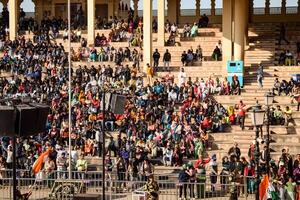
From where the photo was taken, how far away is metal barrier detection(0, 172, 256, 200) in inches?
967

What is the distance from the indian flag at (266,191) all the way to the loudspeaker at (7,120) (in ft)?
41.6

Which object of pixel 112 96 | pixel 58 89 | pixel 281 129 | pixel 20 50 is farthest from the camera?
pixel 20 50

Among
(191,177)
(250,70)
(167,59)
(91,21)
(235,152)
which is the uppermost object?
(91,21)

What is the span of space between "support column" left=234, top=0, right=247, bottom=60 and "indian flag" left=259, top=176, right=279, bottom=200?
17555 mm

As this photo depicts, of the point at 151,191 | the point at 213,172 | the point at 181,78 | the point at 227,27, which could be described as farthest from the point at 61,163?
the point at 227,27

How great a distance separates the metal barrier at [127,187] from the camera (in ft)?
80.6

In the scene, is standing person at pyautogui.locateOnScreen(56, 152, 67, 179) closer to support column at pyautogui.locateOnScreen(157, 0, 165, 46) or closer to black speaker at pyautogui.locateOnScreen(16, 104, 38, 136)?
black speaker at pyautogui.locateOnScreen(16, 104, 38, 136)

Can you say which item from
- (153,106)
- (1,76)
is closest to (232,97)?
(153,106)

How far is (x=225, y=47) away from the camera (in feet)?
131

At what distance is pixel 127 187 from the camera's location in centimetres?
2556

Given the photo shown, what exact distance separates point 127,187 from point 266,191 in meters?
4.98

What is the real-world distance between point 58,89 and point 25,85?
1863 mm

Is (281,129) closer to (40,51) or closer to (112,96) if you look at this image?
(112,96)

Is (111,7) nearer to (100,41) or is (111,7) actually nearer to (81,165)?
(100,41)
